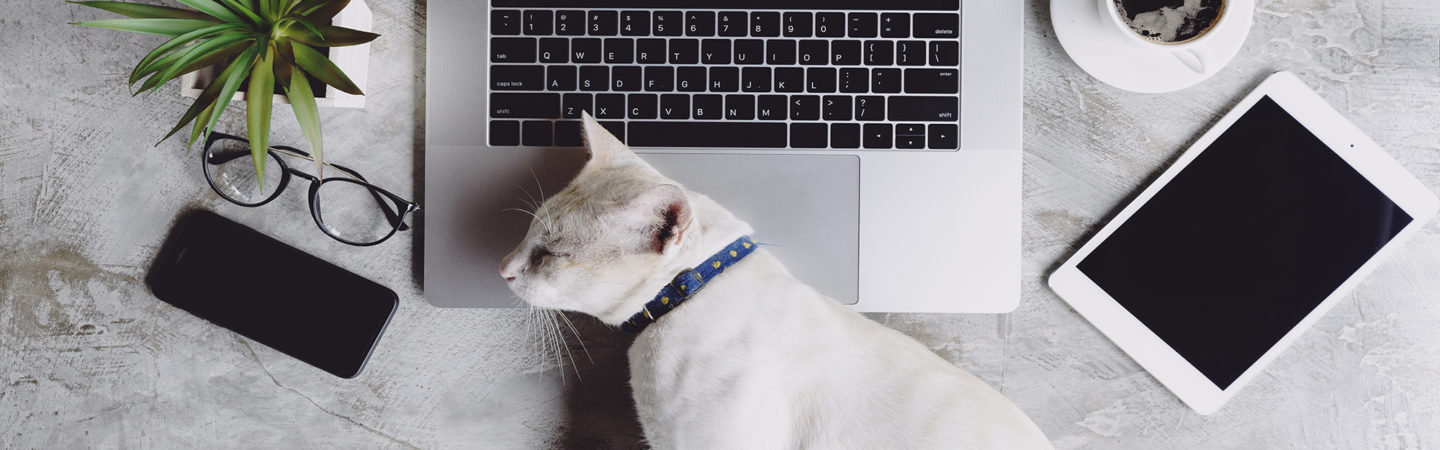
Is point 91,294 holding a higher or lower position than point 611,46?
lower

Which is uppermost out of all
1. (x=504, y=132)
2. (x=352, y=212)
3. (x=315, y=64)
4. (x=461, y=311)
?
(x=315, y=64)

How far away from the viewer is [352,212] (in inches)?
35.9

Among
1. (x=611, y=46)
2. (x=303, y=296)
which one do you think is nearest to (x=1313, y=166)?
(x=611, y=46)

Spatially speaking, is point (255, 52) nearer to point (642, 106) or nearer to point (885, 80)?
point (642, 106)

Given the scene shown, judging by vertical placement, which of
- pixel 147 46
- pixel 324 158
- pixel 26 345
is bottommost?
pixel 26 345

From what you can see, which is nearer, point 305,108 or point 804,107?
point 305,108

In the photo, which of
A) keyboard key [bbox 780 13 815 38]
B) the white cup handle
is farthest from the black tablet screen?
keyboard key [bbox 780 13 815 38]

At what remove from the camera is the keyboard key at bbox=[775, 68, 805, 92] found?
85cm

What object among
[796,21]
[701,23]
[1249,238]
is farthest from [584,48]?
[1249,238]

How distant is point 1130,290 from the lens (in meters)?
0.88

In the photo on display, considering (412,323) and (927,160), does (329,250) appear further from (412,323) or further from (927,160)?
(927,160)

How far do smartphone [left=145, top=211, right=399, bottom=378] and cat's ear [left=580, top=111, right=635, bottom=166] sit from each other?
1.13ft

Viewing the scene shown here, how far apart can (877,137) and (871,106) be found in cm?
4

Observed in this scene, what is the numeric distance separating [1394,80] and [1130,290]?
42 cm
